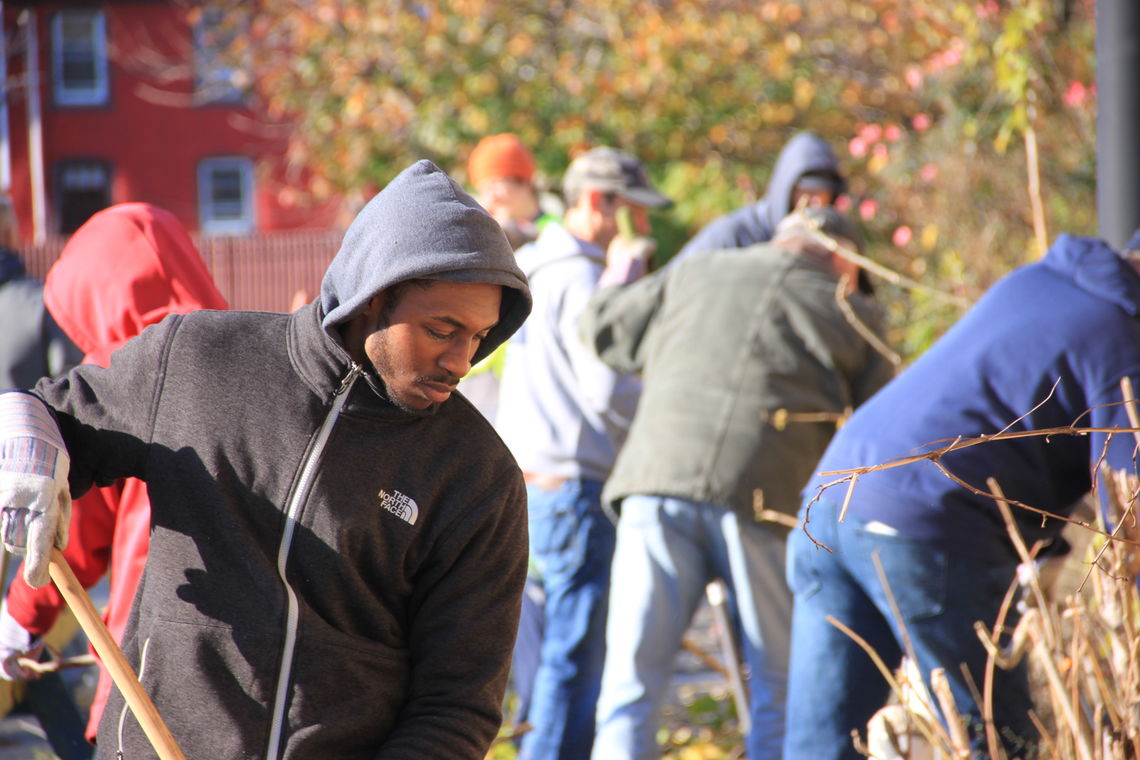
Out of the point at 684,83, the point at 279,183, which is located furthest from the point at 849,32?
the point at 279,183

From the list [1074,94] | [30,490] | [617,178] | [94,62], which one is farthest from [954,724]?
[94,62]

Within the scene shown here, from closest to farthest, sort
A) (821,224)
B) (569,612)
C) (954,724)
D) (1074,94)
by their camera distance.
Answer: (954,724)
(821,224)
(569,612)
(1074,94)

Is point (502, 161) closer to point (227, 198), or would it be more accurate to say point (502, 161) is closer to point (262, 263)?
point (262, 263)

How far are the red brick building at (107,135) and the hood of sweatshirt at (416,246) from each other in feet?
75.0

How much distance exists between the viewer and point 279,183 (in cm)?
2198

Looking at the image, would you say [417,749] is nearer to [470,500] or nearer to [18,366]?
[470,500]

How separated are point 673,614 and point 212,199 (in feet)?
77.8

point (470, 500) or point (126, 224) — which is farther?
point (126, 224)

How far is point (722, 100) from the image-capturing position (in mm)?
10414

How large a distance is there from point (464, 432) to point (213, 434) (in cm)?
39

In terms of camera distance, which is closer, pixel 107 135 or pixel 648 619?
pixel 648 619

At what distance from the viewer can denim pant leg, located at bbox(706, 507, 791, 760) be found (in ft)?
12.2

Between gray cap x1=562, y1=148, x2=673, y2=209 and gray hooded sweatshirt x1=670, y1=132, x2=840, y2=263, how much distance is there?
1.63 ft

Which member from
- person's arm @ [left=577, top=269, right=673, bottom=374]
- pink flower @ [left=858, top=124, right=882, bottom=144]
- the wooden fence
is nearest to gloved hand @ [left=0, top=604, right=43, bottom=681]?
person's arm @ [left=577, top=269, right=673, bottom=374]
